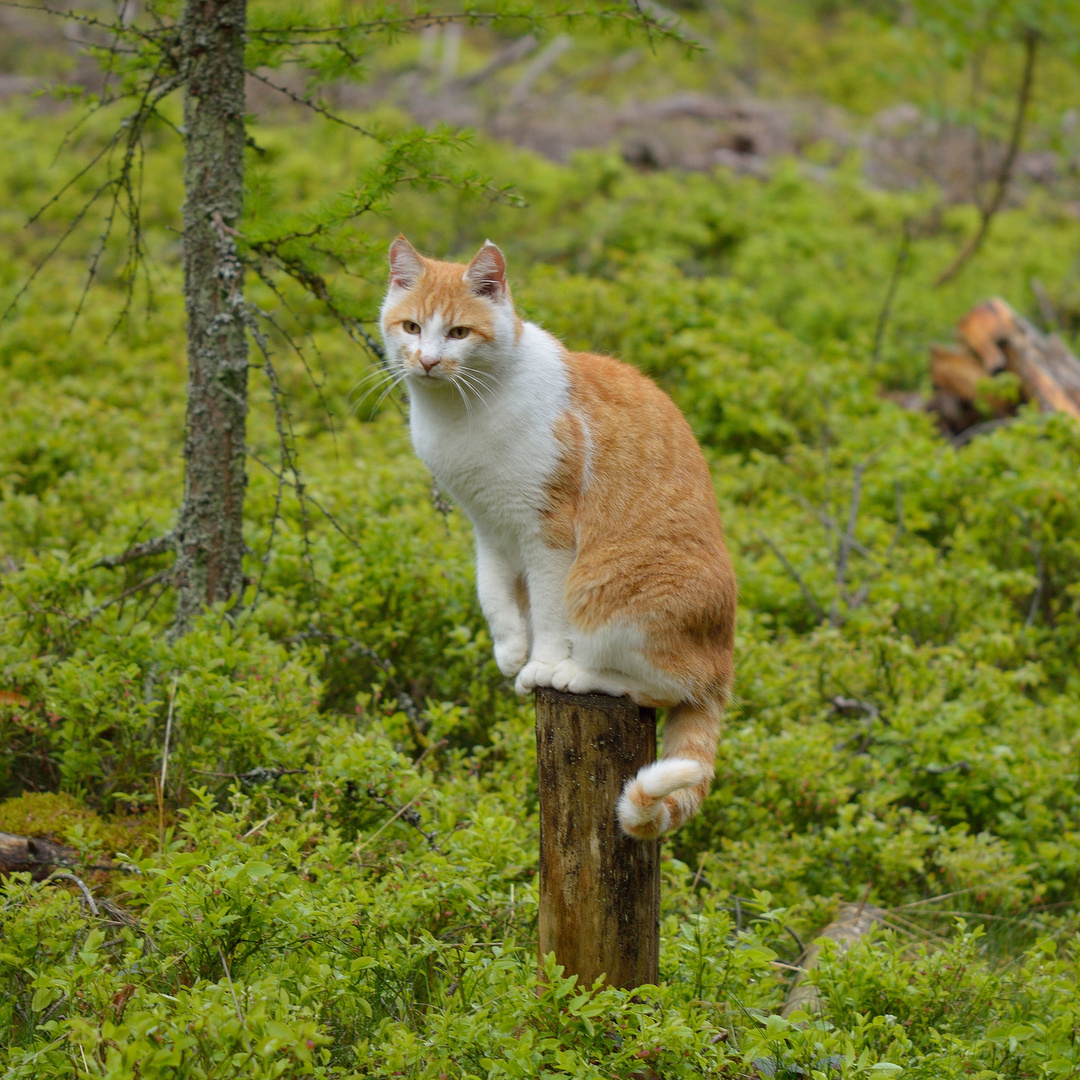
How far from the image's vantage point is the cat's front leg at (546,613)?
10.1 feet

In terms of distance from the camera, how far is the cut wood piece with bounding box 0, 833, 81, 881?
3.22m

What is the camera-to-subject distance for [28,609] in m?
3.96

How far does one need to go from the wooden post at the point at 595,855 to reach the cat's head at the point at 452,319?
1.13 m

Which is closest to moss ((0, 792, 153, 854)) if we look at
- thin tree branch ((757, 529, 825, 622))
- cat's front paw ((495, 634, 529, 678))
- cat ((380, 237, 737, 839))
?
cat's front paw ((495, 634, 529, 678))

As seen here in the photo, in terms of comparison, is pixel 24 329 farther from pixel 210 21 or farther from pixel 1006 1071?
pixel 1006 1071

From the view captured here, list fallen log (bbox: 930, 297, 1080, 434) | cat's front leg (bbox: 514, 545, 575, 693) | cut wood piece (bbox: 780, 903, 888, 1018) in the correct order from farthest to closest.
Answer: fallen log (bbox: 930, 297, 1080, 434)
cut wood piece (bbox: 780, 903, 888, 1018)
cat's front leg (bbox: 514, 545, 575, 693)

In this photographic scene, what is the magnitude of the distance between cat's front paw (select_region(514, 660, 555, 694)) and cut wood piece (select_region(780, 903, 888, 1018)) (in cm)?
114

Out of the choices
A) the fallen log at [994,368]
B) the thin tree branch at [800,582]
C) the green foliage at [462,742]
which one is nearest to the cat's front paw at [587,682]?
the green foliage at [462,742]

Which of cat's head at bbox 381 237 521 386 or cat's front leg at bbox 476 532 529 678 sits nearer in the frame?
cat's head at bbox 381 237 521 386

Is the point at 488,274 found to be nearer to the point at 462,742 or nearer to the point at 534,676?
the point at 534,676

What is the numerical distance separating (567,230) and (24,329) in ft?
17.6

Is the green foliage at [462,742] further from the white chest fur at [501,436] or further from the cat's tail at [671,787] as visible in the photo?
the white chest fur at [501,436]

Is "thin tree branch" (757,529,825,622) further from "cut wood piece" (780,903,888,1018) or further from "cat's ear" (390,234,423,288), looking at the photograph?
"cat's ear" (390,234,423,288)

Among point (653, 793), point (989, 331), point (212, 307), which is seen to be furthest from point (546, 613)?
point (989, 331)
